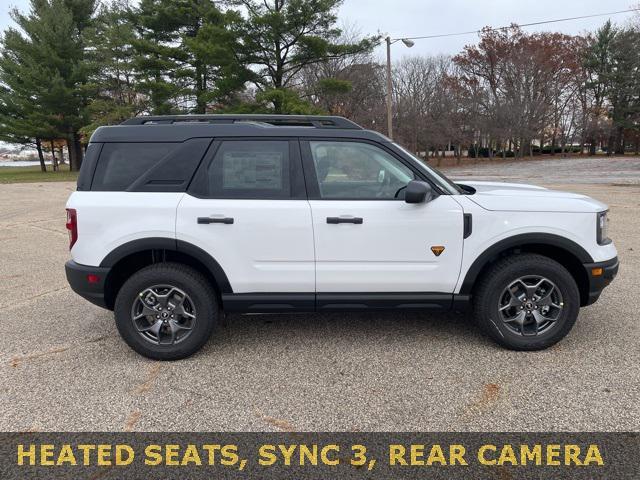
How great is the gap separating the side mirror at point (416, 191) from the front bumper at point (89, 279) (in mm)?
2322

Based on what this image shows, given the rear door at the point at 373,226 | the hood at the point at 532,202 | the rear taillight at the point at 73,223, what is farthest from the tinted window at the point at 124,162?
the hood at the point at 532,202

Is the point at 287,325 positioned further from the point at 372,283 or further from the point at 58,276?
the point at 58,276

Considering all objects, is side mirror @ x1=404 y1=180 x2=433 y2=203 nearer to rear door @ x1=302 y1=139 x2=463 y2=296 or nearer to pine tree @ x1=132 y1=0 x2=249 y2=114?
rear door @ x1=302 y1=139 x2=463 y2=296

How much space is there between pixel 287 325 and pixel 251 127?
1.85 meters

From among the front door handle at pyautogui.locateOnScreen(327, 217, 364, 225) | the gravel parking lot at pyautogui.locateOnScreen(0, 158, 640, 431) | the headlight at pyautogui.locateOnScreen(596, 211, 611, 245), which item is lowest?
the gravel parking lot at pyautogui.locateOnScreen(0, 158, 640, 431)

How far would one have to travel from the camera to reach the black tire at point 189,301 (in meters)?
3.30

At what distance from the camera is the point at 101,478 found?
2203 millimetres

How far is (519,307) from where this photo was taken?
3.42 metres

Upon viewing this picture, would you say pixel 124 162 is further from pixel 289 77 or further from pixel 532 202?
pixel 289 77

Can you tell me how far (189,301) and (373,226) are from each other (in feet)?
5.04

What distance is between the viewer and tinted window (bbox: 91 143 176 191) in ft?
10.8

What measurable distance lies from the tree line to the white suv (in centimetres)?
1961

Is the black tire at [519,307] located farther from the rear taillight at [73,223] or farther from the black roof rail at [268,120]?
the rear taillight at [73,223]

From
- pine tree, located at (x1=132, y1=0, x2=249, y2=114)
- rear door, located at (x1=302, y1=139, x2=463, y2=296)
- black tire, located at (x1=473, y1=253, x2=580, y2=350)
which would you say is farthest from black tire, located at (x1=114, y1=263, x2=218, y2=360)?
pine tree, located at (x1=132, y1=0, x2=249, y2=114)
